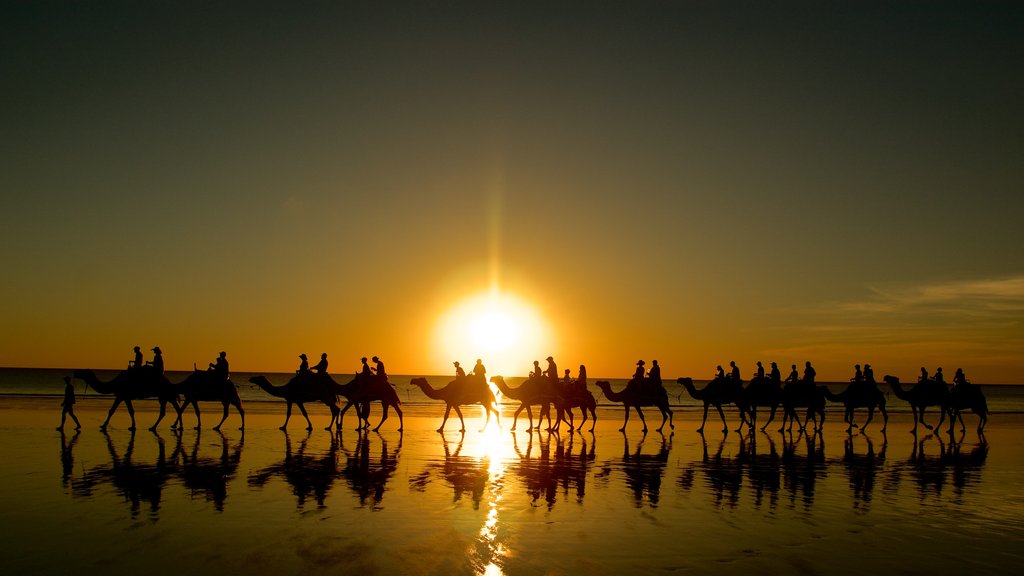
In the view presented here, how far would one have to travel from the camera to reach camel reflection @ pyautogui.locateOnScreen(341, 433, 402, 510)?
11.6 m

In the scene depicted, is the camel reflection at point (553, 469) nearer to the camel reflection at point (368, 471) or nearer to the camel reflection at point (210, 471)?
the camel reflection at point (368, 471)

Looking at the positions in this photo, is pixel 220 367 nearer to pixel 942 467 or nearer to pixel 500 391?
pixel 500 391

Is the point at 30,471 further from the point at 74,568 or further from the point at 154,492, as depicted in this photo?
the point at 74,568

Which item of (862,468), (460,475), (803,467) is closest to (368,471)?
(460,475)

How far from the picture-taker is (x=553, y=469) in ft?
49.8

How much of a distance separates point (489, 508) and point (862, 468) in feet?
34.0

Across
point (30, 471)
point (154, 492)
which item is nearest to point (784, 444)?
point (154, 492)

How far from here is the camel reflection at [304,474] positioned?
11520mm

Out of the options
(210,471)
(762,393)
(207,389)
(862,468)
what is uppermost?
(762,393)

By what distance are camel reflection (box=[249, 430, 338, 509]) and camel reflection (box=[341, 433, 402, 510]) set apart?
0.33 meters

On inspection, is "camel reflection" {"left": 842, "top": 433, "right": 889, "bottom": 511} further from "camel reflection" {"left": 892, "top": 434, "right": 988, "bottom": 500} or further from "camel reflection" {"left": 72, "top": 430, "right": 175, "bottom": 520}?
"camel reflection" {"left": 72, "top": 430, "right": 175, "bottom": 520}

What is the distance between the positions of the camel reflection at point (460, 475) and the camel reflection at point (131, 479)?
4.10 m

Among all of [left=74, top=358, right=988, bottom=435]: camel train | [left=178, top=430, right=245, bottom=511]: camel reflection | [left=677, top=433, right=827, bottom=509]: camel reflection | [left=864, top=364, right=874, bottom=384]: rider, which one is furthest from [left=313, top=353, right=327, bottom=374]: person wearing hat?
[left=864, top=364, right=874, bottom=384]: rider

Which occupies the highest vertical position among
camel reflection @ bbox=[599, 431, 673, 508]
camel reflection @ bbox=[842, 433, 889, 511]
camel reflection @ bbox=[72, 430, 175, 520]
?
camel reflection @ bbox=[842, 433, 889, 511]
